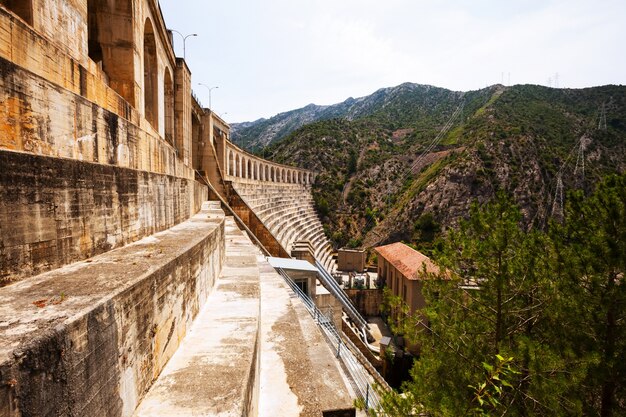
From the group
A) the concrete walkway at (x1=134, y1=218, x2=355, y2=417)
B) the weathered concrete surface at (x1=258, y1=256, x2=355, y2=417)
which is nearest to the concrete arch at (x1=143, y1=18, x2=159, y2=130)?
the concrete walkway at (x1=134, y1=218, x2=355, y2=417)

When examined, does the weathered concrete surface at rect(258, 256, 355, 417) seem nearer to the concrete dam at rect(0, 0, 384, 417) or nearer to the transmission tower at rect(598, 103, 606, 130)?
the concrete dam at rect(0, 0, 384, 417)

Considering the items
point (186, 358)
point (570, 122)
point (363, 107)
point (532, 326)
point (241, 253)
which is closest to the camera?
point (186, 358)

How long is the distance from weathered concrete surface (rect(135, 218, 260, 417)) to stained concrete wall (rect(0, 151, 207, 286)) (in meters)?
1.36

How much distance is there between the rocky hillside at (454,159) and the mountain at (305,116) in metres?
43.9

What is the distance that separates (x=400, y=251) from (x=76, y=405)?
21.8m

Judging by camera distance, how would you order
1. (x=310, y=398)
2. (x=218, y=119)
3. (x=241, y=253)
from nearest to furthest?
(x=310, y=398) < (x=241, y=253) < (x=218, y=119)

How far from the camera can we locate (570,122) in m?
55.5

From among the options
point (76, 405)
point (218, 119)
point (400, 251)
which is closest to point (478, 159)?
point (400, 251)

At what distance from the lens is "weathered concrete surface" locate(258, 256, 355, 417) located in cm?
362

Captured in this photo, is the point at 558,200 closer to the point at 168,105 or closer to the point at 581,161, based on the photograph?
the point at 581,161

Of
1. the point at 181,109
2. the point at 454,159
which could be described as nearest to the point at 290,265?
the point at 181,109

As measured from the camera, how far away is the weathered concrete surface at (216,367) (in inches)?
90.6

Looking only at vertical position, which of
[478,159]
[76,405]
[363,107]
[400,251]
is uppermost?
[363,107]

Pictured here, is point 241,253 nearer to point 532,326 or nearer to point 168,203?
point 168,203
